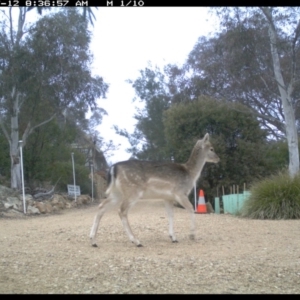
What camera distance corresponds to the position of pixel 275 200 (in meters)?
15.5

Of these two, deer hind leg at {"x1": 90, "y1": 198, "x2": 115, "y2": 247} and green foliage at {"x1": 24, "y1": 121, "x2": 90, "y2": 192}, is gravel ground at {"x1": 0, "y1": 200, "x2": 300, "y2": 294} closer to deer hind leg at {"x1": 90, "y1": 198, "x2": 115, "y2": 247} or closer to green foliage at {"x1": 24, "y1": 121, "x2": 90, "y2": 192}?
deer hind leg at {"x1": 90, "y1": 198, "x2": 115, "y2": 247}

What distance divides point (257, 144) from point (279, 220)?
1083 centimetres

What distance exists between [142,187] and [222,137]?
596 inches

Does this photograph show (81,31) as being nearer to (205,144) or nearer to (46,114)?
(46,114)

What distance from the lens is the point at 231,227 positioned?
12.3 metres

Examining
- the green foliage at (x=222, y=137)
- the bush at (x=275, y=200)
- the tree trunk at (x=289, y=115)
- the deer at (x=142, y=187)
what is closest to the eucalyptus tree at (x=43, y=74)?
the green foliage at (x=222, y=137)

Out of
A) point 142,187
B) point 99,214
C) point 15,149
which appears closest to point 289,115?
point 142,187

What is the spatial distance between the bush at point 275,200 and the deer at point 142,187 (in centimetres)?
540

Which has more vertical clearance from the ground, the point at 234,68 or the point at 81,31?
the point at 81,31

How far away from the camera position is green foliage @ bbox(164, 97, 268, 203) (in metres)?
24.3

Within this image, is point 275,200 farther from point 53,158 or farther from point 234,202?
point 53,158

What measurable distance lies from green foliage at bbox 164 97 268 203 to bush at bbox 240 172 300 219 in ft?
25.4

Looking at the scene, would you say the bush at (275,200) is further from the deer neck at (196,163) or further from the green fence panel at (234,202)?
the deer neck at (196,163)

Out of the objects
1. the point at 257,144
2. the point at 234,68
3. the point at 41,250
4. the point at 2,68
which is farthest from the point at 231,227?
the point at 2,68
